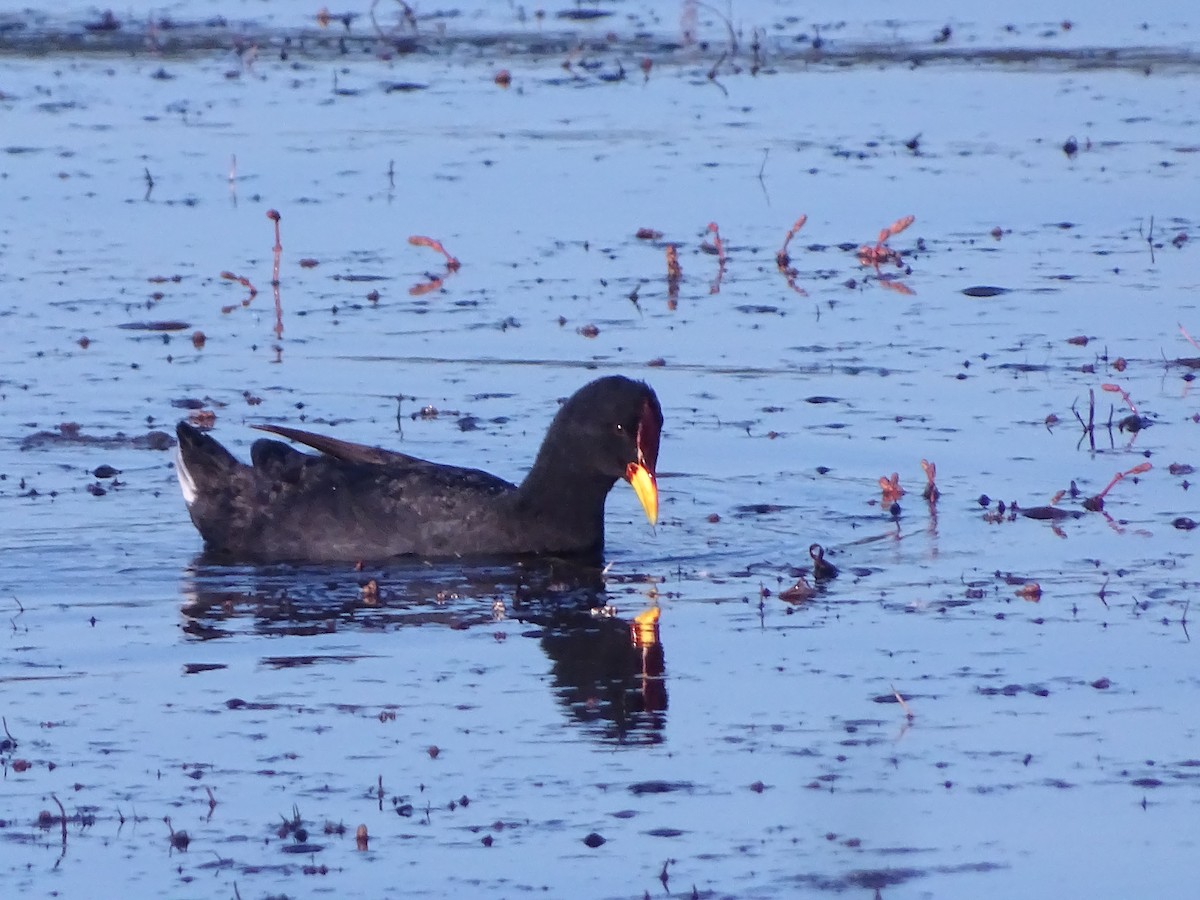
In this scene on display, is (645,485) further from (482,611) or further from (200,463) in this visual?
(200,463)

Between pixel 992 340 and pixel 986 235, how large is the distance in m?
2.87

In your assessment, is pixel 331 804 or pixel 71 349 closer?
pixel 331 804

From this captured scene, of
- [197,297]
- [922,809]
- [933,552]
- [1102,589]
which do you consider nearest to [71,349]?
[197,297]

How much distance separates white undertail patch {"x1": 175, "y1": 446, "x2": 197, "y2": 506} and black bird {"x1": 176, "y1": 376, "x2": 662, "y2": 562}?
0.41 feet

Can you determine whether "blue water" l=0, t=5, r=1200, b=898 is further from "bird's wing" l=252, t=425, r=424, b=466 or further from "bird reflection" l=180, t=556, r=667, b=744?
"bird's wing" l=252, t=425, r=424, b=466

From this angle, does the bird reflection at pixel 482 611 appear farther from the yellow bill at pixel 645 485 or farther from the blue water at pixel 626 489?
the yellow bill at pixel 645 485

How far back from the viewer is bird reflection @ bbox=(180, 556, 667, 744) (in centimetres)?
862

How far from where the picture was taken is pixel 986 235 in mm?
16734

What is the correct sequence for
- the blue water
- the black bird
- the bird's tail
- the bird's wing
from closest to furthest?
1. the blue water
2. the black bird
3. the bird's wing
4. the bird's tail

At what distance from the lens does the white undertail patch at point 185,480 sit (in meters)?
11.2

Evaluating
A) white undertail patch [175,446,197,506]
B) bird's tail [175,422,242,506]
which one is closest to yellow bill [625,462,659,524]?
bird's tail [175,422,242,506]

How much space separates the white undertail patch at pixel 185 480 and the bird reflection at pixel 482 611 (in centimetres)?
36

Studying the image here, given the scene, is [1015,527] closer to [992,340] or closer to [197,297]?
[992,340]

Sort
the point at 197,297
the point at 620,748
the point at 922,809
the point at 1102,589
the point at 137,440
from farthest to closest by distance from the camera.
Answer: the point at 197,297 < the point at 137,440 < the point at 1102,589 < the point at 620,748 < the point at 922,809
